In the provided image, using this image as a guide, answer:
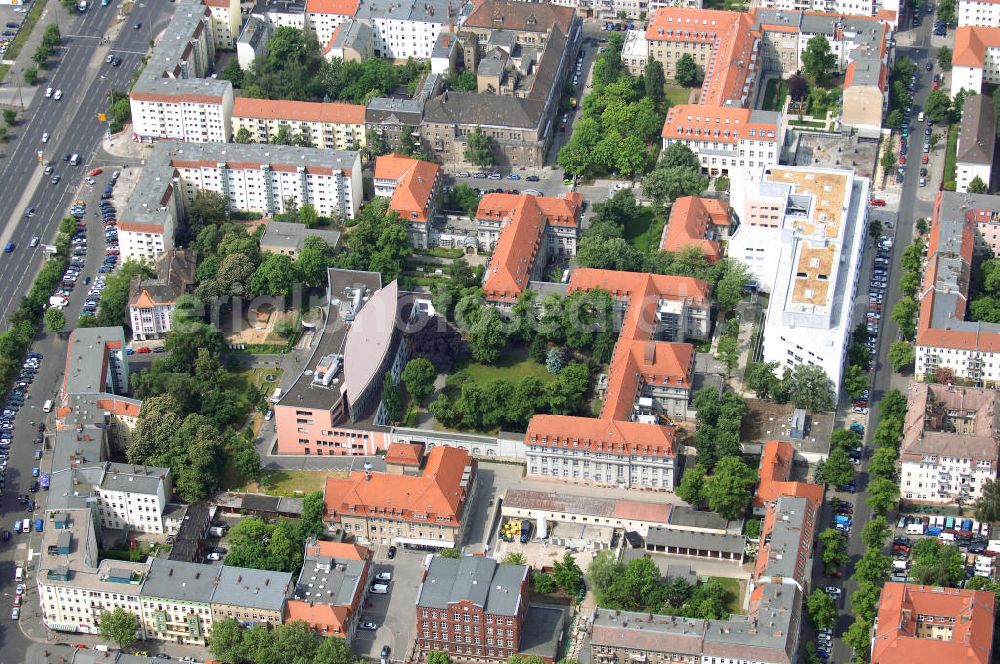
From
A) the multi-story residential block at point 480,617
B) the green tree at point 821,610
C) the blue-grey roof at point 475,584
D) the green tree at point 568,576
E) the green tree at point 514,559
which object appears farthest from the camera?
the green tree at point 514,559

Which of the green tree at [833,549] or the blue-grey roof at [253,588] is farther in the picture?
the green tree at [833,549]

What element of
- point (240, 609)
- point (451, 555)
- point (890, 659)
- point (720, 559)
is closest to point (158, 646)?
point (240, 609)

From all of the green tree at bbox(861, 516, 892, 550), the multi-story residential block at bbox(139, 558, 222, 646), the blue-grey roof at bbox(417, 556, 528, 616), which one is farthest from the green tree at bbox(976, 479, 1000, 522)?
the multi-story residential block at bbox(139, 558, 222, 646)

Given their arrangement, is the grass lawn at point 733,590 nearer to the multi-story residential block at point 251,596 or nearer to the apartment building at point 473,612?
the apartment building at point 473,612

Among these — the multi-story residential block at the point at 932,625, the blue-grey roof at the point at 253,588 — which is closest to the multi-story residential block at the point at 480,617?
the blue-grey roof at the point at 253,588

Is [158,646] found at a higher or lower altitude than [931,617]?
lower

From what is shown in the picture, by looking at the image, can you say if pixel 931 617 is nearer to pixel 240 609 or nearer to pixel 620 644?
pixel 620 644

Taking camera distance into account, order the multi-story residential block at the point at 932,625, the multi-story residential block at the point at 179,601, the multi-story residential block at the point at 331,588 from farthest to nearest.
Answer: the multi-story residential block at the point at 179,601
the multi-story residential block at the point at 331,588
the multi-story residential block at the point at 932,625

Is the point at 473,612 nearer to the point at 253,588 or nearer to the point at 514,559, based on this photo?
the point at 514,559
